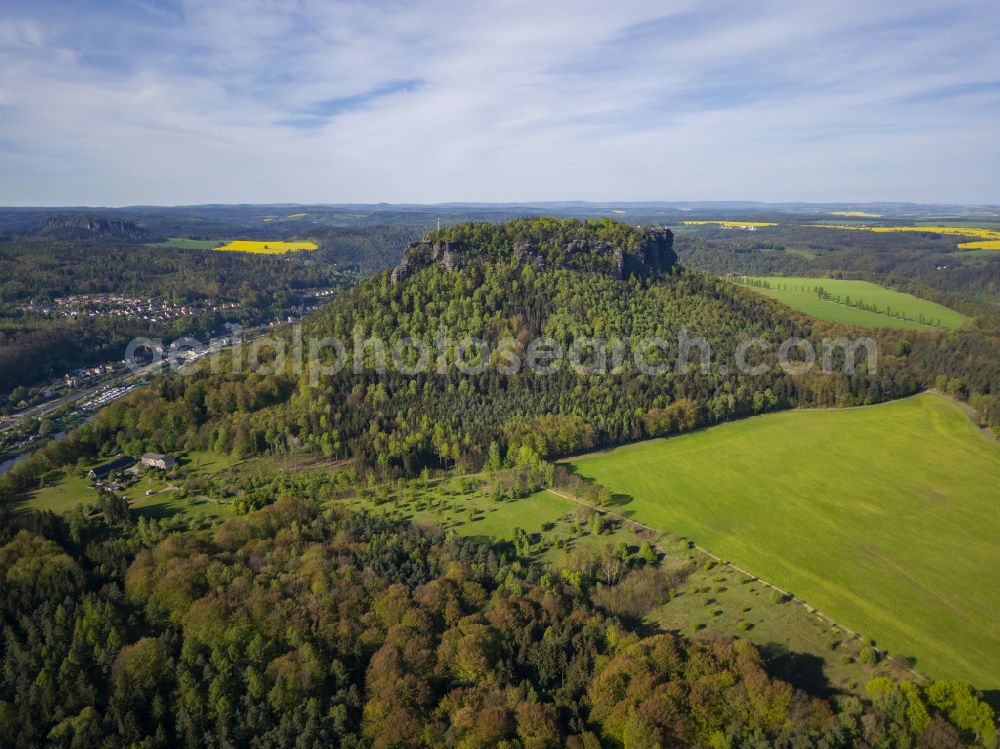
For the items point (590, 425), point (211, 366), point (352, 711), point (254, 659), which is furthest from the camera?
point (211, 366)

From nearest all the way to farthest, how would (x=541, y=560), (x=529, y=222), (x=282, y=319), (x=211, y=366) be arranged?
(x=541, y=560) < (x=211, y=366) < (x=529, y=222) < (x=282, y=319)

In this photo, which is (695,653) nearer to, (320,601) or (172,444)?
(320,601)

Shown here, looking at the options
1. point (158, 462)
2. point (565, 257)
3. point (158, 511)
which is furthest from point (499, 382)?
point (158, 511)

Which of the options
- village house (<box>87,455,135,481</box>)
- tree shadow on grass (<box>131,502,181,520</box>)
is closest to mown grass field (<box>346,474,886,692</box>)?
tree shadow on grass (<box>131,502,181,520</box>)

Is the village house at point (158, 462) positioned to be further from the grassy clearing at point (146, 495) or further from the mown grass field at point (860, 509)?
the mown grass field at point (860, 509)

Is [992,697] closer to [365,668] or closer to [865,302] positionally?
[365,668]

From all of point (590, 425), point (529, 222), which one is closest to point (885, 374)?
point (590, 425)
